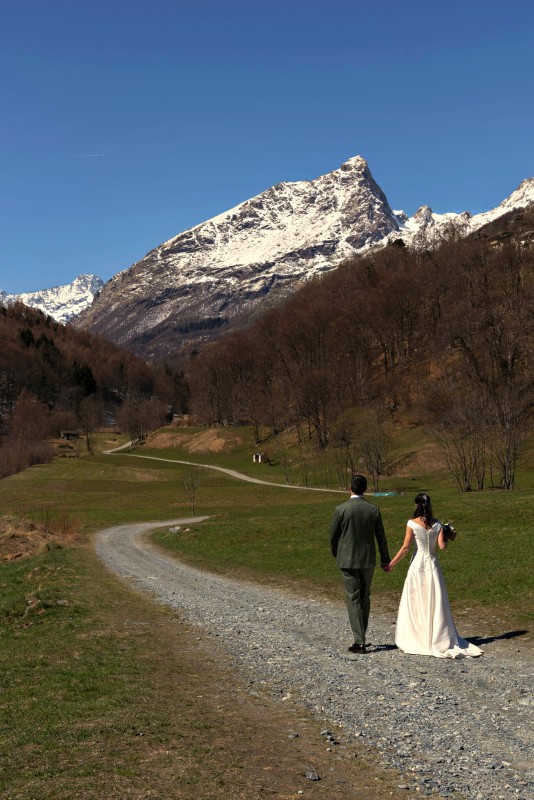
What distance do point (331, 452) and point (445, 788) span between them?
9369 centimetres

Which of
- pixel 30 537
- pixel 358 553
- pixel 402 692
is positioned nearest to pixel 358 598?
pixel 358 553

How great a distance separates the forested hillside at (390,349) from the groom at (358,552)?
158 feet

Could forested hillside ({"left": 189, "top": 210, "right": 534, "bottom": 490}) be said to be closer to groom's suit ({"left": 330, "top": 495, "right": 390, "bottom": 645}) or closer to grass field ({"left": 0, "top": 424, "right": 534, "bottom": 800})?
grass field ({"left": 0, "top": 424, "right": 534, "bottom": 800})

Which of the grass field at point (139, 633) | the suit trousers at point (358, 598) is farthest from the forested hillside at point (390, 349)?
the suit trousers at point (358, 598)

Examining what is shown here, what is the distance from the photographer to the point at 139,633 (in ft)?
52.9

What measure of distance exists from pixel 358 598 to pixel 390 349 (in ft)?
356

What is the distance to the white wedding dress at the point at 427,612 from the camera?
12398mm

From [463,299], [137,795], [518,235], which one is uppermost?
[518,235]

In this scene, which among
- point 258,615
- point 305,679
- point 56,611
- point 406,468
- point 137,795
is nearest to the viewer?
point 137,795

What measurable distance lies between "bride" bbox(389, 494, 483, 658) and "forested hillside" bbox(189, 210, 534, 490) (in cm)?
4804

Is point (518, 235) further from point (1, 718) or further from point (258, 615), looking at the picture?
point (1, 718)

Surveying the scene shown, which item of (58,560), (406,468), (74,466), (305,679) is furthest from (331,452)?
(305,679)

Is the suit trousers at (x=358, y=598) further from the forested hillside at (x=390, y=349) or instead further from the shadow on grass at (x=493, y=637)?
the forested hillside at (x=390, y=349)

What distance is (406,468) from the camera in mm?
82188
